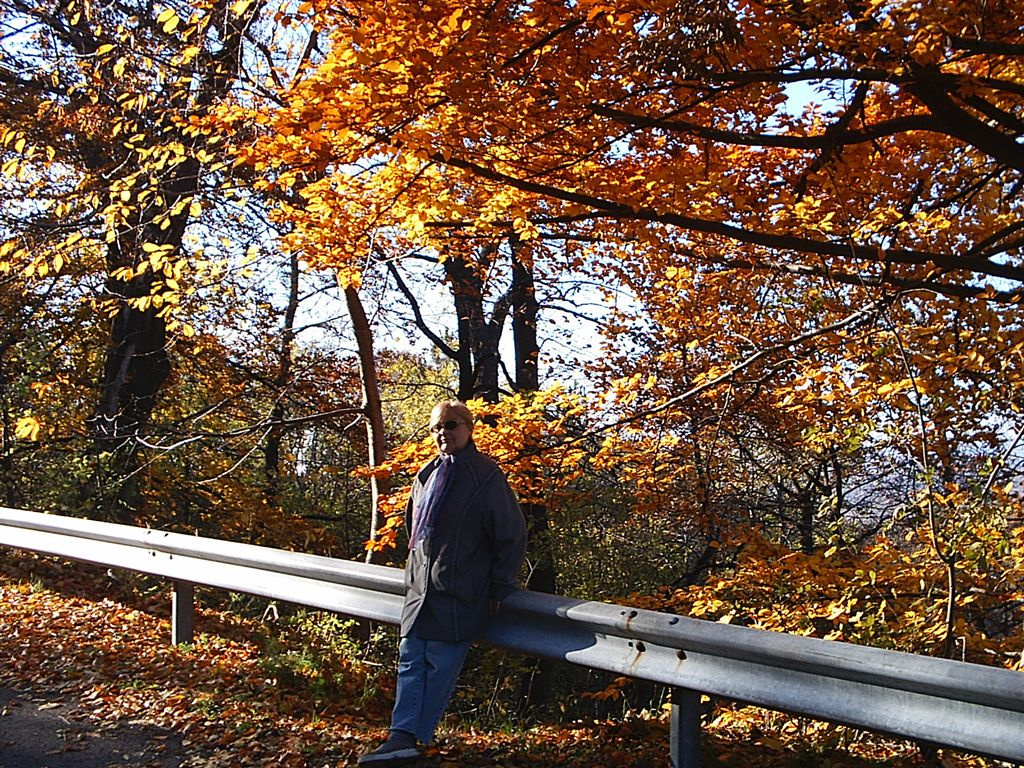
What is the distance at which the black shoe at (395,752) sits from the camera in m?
3.95

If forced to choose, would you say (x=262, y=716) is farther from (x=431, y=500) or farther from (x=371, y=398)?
(x=371, y=398)

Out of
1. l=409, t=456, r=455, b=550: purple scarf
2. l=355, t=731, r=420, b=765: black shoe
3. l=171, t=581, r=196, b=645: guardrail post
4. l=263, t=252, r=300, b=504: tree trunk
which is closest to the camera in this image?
l=355, t=731, r=420, b=765: black shoe

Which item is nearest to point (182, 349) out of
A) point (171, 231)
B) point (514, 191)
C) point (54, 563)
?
point (171, 231)

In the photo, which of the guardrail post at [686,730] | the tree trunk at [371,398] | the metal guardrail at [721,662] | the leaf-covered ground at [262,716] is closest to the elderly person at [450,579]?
the metal guardrail at [721,662]

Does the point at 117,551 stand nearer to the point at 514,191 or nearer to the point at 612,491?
the point at 514,191

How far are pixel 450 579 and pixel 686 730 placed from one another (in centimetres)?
121

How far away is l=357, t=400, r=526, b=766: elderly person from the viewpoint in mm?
4270

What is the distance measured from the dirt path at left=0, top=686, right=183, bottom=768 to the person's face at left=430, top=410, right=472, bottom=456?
1782 mm

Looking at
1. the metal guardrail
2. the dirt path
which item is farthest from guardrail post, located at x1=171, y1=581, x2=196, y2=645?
the dirt path

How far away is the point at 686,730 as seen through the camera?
361cm

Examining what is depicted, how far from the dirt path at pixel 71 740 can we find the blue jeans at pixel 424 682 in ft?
3.26

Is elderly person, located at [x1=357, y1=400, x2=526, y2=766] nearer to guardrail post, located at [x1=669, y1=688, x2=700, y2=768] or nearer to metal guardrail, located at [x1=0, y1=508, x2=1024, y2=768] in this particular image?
metal guardrail, located at [x1=0, y1=508, x2=1024, y2=768]

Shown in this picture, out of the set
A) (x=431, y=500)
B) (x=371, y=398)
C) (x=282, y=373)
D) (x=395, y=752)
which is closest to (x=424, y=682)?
(x=395, y=752)

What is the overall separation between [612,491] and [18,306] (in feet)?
29.5
